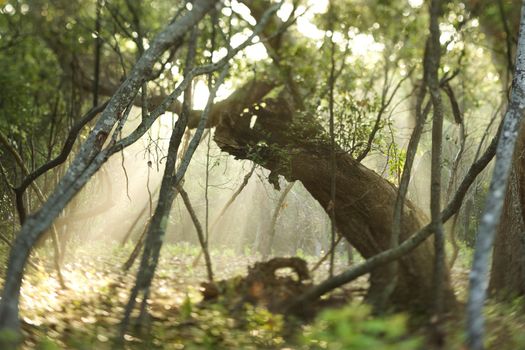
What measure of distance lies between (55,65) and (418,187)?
8.39m

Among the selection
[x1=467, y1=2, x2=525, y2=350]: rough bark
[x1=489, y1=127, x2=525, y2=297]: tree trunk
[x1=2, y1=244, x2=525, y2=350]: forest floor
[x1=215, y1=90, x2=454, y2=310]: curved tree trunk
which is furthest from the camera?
[x1=215, y1=90, x2=454, y2=310]: curved tree trunk

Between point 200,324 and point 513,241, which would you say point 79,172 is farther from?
point 513,241

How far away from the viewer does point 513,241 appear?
5.30m

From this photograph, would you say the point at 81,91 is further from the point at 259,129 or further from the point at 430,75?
the point at 430,75

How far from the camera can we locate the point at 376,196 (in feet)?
22.3

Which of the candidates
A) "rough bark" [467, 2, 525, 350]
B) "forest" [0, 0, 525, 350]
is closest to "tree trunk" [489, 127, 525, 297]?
"forest" [0, 0, 525, 350]

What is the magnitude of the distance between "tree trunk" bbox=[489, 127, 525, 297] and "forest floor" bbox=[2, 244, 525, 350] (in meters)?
0.34

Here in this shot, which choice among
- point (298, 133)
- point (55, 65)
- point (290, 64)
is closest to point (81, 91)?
point (55, 65)

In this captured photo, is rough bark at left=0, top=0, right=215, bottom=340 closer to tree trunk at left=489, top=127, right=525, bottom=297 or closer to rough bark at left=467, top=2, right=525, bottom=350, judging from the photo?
rough bark at left=467, top=2, right=525, bottom=350

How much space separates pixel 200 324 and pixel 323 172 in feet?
8.94

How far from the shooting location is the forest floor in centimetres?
345

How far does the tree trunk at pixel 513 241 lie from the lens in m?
5.09

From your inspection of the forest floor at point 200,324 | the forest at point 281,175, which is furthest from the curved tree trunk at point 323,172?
the forest floor at point 200,324

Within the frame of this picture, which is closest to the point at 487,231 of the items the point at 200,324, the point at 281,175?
the point at 200,324
